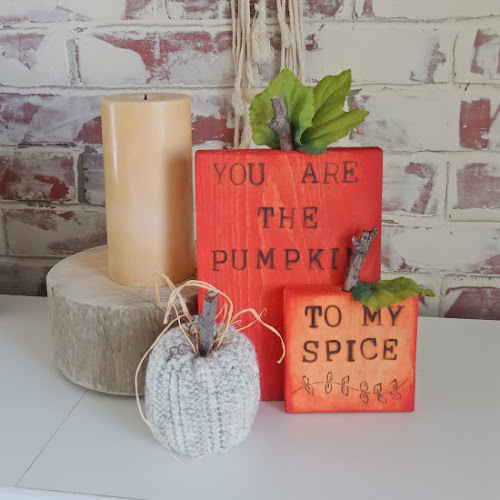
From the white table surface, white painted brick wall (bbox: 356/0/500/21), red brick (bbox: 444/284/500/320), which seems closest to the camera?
the white table surface

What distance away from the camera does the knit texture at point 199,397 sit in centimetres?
56

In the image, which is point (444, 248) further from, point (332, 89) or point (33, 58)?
point (33, 58)

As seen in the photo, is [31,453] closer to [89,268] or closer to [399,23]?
[89,268]

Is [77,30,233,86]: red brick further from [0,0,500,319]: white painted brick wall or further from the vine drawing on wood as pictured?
the vine drawing on wood

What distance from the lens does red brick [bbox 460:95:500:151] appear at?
0.82 m

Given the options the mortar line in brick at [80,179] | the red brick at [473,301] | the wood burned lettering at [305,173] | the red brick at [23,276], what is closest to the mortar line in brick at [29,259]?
the red brick at [23,276]

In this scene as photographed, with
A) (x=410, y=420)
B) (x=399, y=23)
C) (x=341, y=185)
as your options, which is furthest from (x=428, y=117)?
(x=410, y=420)

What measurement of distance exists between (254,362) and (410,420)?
163 mm

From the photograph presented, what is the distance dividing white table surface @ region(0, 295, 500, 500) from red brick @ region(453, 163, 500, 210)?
228mm

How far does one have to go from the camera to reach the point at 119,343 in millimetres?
654

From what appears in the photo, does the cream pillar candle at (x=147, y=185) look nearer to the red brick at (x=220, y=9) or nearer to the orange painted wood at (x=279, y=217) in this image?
the orange painted wood at (x=279, y=217)

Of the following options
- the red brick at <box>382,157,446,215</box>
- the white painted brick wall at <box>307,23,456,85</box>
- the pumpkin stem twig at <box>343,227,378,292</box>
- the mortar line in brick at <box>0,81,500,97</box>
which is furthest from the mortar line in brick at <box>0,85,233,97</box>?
the pumpkin stem twig at <box>343,227,378,292</box>

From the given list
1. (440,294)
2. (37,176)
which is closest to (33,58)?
(37,176)

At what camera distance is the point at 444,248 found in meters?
0.89
